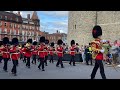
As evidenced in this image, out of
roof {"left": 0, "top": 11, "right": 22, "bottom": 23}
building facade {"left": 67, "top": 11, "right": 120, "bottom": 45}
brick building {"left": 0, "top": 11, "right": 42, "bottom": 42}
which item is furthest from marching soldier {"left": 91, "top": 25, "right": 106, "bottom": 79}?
roof {"left": 0, "top": 11, "right": 22, "bottom": 23}

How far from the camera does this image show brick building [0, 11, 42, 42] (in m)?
80.5

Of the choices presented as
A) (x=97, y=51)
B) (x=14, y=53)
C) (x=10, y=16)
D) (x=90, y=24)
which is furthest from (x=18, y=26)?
(x=97, y=51)

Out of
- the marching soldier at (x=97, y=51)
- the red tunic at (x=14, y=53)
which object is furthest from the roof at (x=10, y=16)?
the marching soldier at (x=97, y=51)

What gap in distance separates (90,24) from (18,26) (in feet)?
188

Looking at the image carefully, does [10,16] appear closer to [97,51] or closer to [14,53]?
[14,53]

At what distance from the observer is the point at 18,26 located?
89.3 m

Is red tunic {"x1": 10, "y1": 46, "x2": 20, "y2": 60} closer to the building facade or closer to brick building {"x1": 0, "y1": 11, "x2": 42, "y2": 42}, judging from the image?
the building facade

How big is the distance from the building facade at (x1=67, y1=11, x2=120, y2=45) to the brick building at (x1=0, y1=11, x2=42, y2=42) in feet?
147

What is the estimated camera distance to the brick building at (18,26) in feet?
264

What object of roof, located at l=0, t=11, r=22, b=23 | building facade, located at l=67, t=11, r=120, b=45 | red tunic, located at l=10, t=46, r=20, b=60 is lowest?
red tunic, located at l=10, t=46, r=20, b=60
